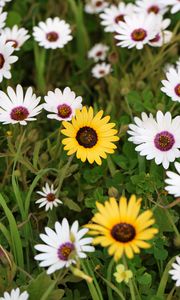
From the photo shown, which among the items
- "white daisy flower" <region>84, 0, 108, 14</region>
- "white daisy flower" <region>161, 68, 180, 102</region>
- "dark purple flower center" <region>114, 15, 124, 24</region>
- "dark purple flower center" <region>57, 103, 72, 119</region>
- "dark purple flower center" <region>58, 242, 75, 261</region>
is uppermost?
"white daisy flower" <region>84, 0, 108, 14</region>

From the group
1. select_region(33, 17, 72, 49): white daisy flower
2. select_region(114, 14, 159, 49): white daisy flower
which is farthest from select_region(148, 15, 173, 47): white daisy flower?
select_region(33, 17, 72, 49): white daisy flower

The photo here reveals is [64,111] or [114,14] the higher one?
[114,14]

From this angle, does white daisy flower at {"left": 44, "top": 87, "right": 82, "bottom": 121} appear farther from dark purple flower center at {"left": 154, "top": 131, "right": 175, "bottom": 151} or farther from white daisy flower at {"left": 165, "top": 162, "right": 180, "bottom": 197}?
white daisy flower at {"left": 165, "top": 162, "right": 180, "bottom": 197}

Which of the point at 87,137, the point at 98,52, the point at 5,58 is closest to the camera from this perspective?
the point at 87,137

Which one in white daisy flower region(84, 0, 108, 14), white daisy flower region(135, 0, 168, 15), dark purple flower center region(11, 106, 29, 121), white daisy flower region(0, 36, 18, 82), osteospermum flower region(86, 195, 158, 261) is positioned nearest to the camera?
osteospermum flower region(86, 195, 158, 261)

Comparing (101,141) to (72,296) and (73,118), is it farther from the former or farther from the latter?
(72,296)

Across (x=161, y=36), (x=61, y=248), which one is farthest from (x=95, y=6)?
(x=61, y=248)

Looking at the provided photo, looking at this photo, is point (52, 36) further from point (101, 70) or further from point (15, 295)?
point (15, 295)
